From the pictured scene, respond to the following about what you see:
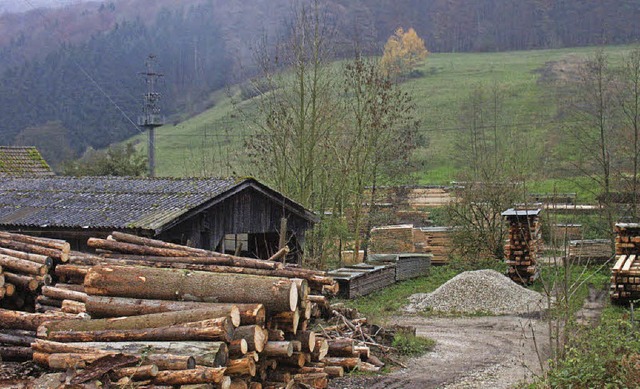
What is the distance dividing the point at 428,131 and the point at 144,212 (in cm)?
5253

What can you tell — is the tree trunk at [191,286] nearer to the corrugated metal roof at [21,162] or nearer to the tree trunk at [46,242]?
the tree trunk at [46,242]

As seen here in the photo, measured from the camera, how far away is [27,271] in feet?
40.0

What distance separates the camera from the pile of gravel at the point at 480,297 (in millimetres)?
20688

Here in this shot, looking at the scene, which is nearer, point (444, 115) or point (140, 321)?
point (140, 321)

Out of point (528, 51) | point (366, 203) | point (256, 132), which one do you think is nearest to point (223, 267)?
point (256, 132)

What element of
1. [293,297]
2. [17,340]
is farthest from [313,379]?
[17,340]

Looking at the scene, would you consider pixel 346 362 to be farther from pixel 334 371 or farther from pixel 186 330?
pixel 186 330

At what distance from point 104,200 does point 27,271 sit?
5932 millimetres

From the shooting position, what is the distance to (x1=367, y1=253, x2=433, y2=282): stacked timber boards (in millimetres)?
25828

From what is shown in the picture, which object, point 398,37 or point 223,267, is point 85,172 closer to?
point 223,267

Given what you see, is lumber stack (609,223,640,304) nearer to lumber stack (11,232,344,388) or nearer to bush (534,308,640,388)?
bush (534,308,640,388)

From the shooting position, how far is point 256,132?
1009 inches

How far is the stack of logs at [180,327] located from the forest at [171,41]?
2726cm

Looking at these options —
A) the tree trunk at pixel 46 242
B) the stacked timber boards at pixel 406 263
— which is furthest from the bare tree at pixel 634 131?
the tree trunk at pixel 46 242
